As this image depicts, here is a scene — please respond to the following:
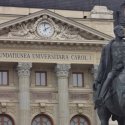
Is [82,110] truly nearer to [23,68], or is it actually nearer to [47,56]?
[47,56]

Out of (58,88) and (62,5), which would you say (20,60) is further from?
(62,5)

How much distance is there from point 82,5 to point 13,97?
9935mm

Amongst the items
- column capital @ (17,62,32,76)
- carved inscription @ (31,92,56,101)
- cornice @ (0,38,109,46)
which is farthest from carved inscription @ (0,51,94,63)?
carved inscription @ (31,92,56,101)

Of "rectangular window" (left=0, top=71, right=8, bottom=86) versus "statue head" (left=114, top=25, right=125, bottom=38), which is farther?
"rectangular window" (left=0, top=71, right=8, bottom=86)

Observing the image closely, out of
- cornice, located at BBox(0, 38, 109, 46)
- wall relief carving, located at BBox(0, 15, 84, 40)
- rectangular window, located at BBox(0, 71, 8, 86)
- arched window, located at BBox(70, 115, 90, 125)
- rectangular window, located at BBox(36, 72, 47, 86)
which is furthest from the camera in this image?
arched window, located at BBox(70, 115, 90, 125)

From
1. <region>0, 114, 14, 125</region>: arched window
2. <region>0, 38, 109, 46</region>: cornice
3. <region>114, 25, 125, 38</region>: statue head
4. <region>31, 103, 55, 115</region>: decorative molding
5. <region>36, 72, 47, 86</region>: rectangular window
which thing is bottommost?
<region>114, 25, 125, 38</region>: statue head

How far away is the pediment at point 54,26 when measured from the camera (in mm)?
40844

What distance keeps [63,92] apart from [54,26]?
485 centimetres

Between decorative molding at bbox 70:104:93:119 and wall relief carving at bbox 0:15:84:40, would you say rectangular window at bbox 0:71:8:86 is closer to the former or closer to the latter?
wall relief carving at bbox 0:15:84:40

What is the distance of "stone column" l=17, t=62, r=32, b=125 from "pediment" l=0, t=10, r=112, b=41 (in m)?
2.15

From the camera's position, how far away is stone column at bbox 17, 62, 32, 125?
Answer: 3981cm

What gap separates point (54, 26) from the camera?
136 ft

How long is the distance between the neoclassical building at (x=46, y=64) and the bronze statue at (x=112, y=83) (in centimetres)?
3174

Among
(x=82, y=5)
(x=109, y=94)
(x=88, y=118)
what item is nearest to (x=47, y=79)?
(x=88, y=118)
